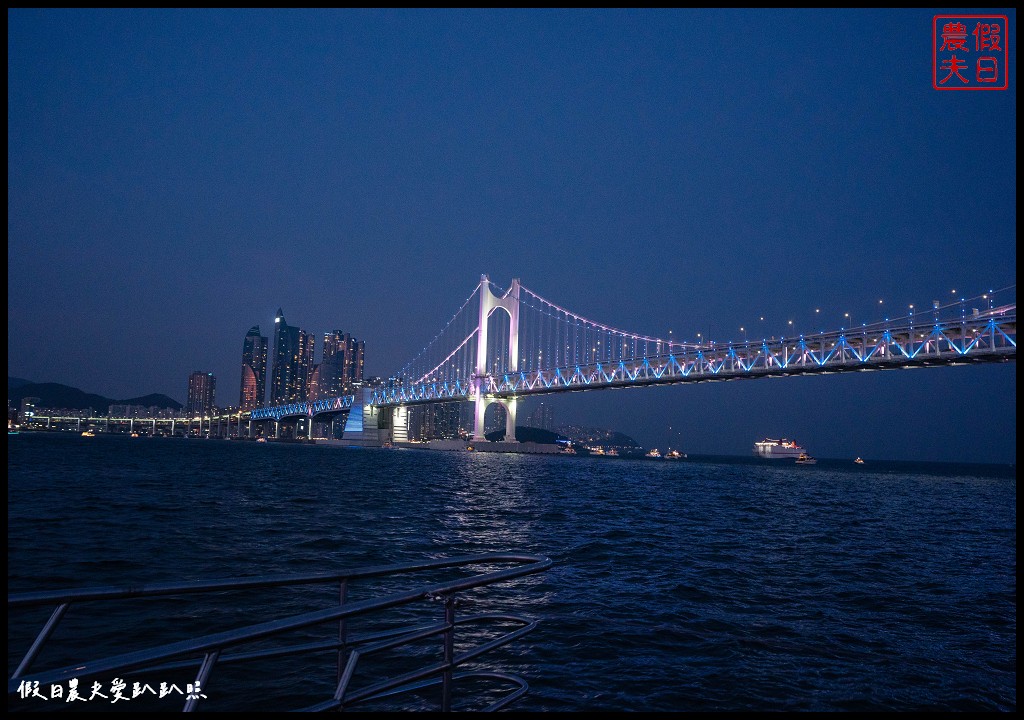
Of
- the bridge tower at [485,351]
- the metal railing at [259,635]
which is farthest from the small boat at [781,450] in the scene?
the metal railing at [259,635]

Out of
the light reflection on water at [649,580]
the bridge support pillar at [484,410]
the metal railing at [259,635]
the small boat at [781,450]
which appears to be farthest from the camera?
the small boat at [781,450]

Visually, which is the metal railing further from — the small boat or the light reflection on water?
the small boat

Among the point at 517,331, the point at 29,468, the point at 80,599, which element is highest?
the point at 517,331

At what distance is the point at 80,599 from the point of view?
1979 mm

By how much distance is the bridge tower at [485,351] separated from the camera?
7619 centimetres

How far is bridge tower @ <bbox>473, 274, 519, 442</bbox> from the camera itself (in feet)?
250

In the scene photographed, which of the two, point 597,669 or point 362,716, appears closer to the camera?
point 362,716

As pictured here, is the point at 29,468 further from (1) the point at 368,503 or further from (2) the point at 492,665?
(2) the point at 492,665

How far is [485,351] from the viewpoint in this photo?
7825 centimetres

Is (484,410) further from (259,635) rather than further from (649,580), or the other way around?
(259,635)

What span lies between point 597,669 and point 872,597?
4.90 meters

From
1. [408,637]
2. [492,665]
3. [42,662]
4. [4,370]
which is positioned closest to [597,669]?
[492,665]

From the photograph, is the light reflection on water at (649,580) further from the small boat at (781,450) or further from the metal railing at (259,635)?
the small boat at (781,450)

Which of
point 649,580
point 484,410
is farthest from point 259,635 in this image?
point 484,410
